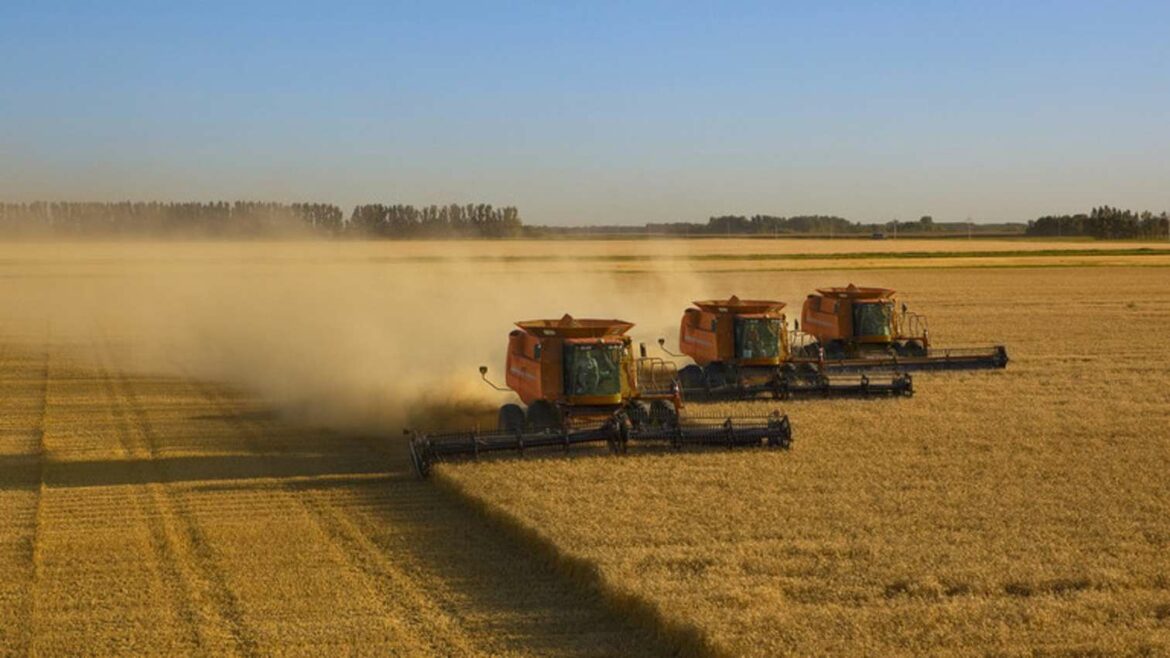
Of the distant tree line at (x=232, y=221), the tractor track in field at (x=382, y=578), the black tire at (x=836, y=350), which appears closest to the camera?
the tractor track in field at (x=382, y=578)

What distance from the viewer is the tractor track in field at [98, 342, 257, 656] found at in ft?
39.9

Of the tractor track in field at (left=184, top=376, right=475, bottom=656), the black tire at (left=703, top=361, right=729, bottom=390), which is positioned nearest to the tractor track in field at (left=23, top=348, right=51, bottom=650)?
the tractor track in field at (left=184, top=376, right=475, bottom=656)

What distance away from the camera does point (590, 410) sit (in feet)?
72.5

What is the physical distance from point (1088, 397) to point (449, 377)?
13678 millimetres

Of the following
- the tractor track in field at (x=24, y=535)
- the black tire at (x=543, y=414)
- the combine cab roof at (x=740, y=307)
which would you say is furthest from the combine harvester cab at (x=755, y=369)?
the tractor track in field at (x=24, y=535)

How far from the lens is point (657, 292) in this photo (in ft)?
180

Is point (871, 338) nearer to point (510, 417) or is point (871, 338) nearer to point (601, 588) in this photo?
point (510, 417)

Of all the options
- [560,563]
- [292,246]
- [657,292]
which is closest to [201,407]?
[560,563]

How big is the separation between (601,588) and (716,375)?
1659cm

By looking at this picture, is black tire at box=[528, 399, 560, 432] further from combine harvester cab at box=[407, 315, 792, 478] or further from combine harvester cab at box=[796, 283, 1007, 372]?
combine harvester cab at box=[796, 283, 1007, 372]

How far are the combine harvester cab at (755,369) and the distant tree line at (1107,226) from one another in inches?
5816

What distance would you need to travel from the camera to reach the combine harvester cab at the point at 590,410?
2106 centimetres

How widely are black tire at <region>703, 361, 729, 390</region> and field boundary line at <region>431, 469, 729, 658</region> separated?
1181cm

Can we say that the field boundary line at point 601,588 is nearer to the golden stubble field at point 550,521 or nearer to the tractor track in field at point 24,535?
the golden stubble field at point 550,521
